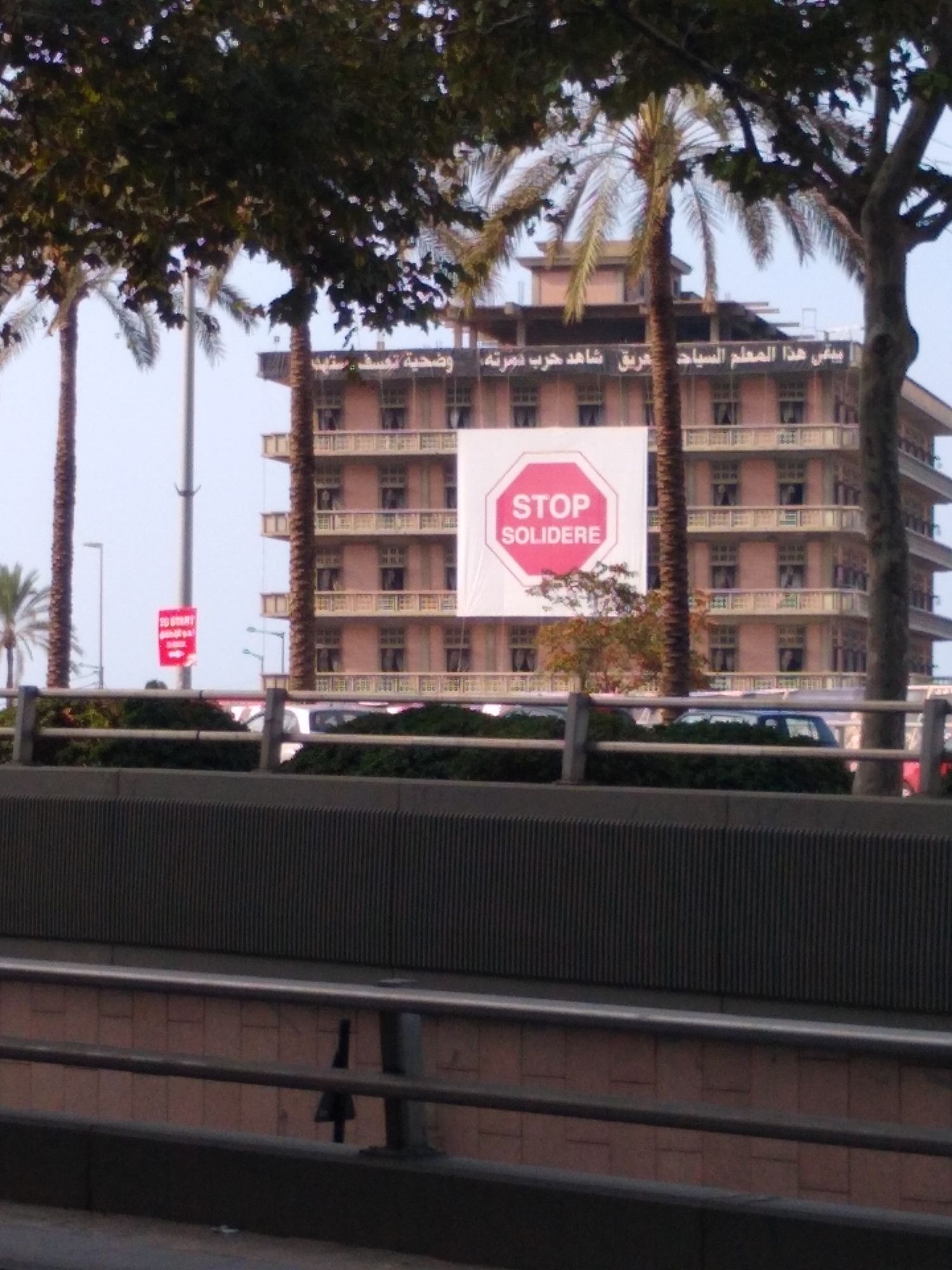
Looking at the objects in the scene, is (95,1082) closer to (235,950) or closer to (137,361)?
(235,950)

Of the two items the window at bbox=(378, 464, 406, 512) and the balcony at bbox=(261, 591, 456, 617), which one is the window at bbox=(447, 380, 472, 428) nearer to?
the window at bbox=(378, 464, 406, 512)

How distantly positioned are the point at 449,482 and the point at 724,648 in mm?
14050

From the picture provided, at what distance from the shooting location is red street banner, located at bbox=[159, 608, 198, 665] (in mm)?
31406

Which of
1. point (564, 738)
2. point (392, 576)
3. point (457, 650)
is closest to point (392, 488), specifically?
point (392, 576)

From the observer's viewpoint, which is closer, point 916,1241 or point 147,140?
point 916,1241

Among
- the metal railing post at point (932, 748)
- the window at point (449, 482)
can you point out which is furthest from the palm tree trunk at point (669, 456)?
the window at point (449, 482)

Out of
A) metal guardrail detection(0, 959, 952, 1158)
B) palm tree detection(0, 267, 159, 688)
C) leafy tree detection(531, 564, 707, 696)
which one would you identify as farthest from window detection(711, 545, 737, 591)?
metal guardrail detection(0, 959, 952, 1158)

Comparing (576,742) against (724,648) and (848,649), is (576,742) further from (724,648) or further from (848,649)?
(848,649)

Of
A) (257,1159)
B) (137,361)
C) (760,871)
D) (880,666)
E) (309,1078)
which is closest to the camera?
(309,1078)

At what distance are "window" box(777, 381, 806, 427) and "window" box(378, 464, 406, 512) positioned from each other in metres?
16.4

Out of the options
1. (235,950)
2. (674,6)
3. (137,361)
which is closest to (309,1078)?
(235,950)

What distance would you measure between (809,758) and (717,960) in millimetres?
1444

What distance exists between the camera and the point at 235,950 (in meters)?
10.2

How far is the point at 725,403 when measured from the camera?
7906cm
